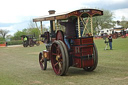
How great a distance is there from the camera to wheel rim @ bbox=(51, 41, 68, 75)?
23.5ft

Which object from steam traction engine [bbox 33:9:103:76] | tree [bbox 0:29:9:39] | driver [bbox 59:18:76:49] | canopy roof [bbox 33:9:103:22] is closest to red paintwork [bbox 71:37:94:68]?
steam traction engine [bbox 33:9:103:76]

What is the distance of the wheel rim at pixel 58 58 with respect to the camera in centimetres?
716

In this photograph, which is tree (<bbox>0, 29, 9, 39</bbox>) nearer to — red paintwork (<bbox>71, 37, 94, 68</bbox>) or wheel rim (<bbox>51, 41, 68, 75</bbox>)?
wheel rim (<bbox>51, 41, 68, 75</bbox>)

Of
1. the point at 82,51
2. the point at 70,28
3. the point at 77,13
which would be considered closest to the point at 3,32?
the point at 70,28

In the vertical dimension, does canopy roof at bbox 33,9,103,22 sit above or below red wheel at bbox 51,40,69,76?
above

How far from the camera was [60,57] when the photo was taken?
24.8 ft

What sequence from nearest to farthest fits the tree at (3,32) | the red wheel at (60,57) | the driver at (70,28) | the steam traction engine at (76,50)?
the red wheel at (60,57) < the steam traction engine at (76,50) < the driver at (70,28) < the tree at (3,32)

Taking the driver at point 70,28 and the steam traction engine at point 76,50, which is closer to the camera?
the steam traction engine at point 76,50

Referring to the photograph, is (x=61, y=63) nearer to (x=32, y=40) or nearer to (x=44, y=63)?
(x=44, y=63)

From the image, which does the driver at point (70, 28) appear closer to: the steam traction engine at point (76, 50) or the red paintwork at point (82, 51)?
the steam traction engine at point (76, 50)

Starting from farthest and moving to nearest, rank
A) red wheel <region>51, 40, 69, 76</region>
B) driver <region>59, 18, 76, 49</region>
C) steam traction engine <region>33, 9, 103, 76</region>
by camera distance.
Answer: driver <region>59, 18, 76, 49</region> → steam traction engine <region>33, 9, 103, 76</region> → red wheel <region>51, 40, 69, 76</region>

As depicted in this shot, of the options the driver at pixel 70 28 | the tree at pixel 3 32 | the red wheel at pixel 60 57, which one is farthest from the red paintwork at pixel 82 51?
the tree at pixel 3 32

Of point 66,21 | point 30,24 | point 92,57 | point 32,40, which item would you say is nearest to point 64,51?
point 92,57

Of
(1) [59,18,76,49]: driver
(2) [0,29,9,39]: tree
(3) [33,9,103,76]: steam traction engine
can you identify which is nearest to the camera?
(3) [33,9,103,76]: steam traction engine
